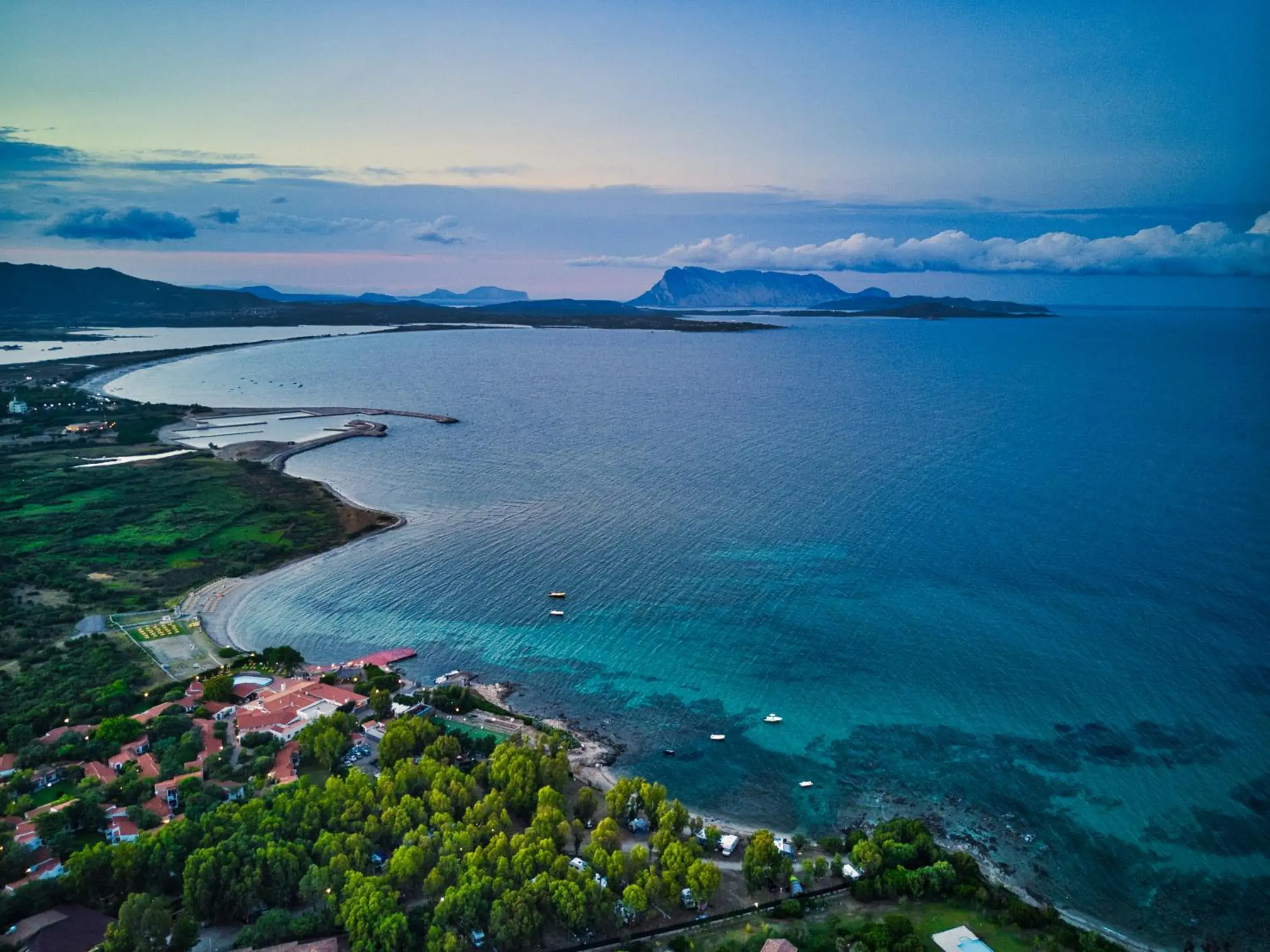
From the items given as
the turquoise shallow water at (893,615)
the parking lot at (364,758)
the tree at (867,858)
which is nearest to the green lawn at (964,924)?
the tree at (867,858)

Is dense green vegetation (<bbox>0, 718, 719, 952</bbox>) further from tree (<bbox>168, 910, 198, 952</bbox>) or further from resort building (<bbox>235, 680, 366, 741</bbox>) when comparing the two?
resort building (<bbox>235, 680, 366, 741</bbox>)

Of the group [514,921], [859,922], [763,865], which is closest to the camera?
[514,921]

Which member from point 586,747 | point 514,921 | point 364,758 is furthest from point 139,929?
point 586,747

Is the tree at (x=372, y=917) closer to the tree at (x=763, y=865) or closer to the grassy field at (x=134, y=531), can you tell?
the tree at (x=763, y=865)

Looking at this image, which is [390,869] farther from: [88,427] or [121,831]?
[88,427]

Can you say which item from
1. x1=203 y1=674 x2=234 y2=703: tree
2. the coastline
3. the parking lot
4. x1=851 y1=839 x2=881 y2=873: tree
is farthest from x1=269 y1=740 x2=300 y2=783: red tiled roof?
x1=851 y1=839 x2=881 y2=873: tree

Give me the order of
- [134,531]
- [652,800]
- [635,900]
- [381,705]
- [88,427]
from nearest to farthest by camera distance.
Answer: [635,900], [652,800], [381,705], [134,531], [88,427]

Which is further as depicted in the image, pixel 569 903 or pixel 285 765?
pixel 285 765
